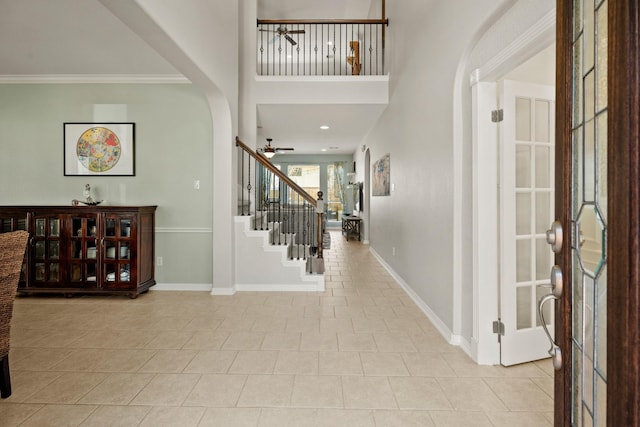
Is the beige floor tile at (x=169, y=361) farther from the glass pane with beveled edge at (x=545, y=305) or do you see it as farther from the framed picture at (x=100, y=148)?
the framed picture at (x=100, y=148)

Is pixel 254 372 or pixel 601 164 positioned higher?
pixel 601 164

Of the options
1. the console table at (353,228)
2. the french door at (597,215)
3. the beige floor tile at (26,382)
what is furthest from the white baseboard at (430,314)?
the console table at (353,228)

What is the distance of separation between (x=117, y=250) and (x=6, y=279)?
2225mm

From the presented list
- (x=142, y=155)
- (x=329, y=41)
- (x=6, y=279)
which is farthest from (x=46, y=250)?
(x=329, y=41)

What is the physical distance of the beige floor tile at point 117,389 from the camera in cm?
197

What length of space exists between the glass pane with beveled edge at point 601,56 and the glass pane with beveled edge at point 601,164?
0.12ft

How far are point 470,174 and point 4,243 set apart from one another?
290 centimetres

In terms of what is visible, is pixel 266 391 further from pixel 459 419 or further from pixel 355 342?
pixel 459 419

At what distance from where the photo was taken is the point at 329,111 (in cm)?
575

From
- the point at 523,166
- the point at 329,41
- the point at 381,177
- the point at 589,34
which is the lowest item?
the point at 523,166

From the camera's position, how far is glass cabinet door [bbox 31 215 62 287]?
3.95m

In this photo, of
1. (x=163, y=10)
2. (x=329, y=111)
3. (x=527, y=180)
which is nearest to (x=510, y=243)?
(x=527, y=180)

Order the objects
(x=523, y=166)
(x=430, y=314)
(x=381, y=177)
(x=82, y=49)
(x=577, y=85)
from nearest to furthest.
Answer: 1. (x=577, y=85)
2. (x=523, y=166)
3. (x=430, y=314)
4. (x=82, y=49)
5. (x=381, y=177)

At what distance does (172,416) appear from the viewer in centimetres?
181
